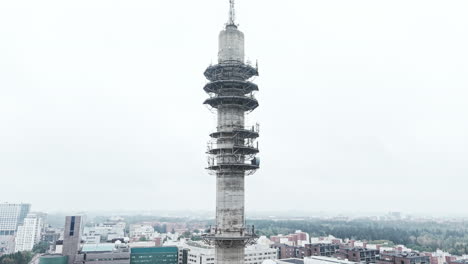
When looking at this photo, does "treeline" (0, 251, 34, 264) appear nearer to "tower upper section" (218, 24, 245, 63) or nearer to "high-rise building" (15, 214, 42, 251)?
"high-rise building" (15, 214, 42, 251)

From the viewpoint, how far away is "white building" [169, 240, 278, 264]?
75.2 m

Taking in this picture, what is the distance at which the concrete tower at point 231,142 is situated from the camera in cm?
1966

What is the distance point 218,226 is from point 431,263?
7741 centimetres

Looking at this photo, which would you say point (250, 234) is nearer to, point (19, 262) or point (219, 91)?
point (219, 91)

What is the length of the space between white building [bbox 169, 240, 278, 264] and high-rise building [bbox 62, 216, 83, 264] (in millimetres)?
24006

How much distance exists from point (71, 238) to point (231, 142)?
7388cm

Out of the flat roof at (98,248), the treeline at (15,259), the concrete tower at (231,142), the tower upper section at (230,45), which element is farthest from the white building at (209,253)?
the tower upper section at (230,45)

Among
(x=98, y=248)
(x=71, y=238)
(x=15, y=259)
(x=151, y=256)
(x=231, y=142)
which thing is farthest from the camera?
(x=98, y=248)

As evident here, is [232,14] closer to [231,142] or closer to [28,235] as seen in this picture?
[231,142]

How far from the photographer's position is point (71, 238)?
79.2 metres

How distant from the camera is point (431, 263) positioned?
7744 cm

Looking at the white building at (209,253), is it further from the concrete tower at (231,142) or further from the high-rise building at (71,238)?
Answer: the concrete tower at (231,142)

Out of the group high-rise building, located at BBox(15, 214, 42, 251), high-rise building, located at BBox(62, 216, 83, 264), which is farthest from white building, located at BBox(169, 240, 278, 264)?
high-rise building, located at BBox(15, 214, 42, 251)

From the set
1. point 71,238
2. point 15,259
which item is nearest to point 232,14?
point 71,238
